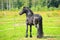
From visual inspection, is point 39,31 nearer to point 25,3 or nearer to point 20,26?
point 20,26

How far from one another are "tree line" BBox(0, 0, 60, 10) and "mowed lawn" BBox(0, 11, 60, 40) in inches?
3.3

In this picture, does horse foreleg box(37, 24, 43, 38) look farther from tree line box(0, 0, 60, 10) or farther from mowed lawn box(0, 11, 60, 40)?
tree line box(0, 0, 60, 10)

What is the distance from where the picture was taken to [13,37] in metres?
2.47

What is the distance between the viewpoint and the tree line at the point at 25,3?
2.61 m

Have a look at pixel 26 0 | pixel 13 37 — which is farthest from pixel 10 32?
pixel 26 0

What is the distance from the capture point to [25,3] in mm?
2629

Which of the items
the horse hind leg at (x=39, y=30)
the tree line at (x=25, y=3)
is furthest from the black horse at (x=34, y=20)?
the tree line at (x=25, y=3)

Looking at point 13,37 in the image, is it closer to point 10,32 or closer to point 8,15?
point 10,32

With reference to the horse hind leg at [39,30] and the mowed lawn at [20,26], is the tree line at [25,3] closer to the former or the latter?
the mowed lawn at [20,26]

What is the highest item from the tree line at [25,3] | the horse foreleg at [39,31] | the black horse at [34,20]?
the tree line at [25,3]

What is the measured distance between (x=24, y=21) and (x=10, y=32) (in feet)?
0.77

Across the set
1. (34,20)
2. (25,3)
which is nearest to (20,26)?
(34,20)

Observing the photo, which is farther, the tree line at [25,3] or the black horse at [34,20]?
the tree line at [25,3]

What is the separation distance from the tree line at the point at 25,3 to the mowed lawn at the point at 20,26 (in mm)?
84
